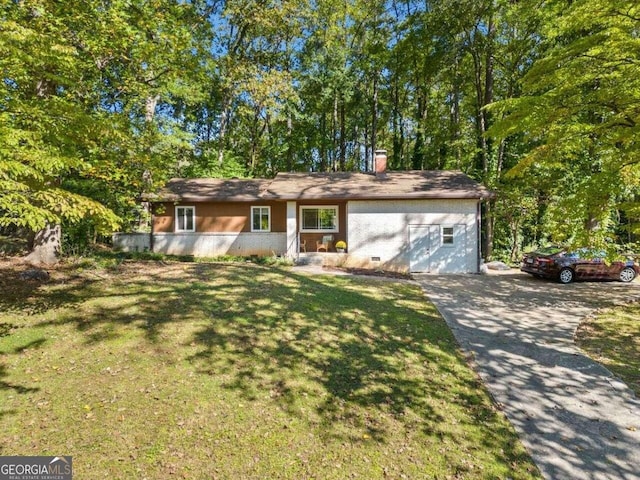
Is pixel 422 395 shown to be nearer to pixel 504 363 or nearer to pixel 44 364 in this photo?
pixel 504 363

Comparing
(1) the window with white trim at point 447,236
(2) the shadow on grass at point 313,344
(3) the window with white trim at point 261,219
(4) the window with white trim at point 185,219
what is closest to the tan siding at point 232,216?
(3) the window with white trim at point 261,219

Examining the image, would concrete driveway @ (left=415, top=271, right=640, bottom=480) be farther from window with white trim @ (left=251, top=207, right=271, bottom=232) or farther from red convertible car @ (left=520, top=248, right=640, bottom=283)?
window with white trim @ (left=251, top=207, right=271, bottom=232)

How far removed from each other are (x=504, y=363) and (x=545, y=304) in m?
5.11

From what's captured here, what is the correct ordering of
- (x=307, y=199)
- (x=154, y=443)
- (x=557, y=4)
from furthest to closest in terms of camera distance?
(x=307, y=199)
(x=557, y=4)
(x=154, y=443)

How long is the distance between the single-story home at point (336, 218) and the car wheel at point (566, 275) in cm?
298

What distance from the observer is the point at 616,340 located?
7.03 m

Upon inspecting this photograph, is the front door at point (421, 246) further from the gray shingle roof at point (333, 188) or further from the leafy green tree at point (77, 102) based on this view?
the leafy green tree at point (77, 102)

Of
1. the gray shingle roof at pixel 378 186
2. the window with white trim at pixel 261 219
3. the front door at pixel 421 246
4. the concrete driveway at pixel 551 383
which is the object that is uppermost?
the gray shingle roof at pixel 378 186

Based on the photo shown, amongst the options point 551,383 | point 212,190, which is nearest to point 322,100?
point 212,190

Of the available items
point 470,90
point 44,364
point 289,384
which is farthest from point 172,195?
point 470,90

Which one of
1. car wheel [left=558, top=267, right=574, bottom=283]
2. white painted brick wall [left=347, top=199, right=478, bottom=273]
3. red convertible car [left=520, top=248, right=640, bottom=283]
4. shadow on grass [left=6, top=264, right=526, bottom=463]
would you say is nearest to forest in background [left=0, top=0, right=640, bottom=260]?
red convertible car [left=520, top=248, right=640, bottom=283]

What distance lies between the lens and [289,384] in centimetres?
473

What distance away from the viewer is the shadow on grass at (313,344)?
4.23m

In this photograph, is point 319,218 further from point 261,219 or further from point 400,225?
point 400,225
